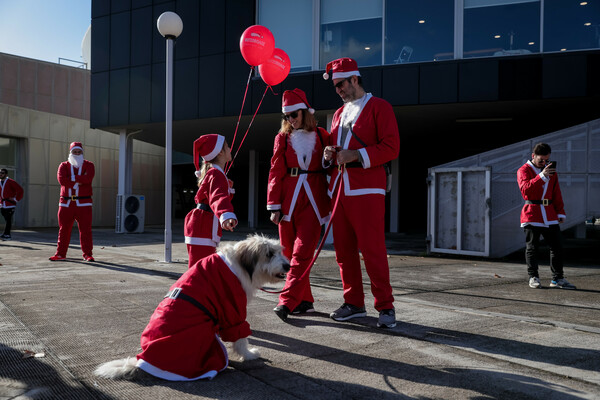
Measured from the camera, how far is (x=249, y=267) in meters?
2.98

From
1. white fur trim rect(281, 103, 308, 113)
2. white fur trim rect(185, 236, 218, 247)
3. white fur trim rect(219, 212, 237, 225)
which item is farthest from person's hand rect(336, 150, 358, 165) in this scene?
white fur trim rect(185, 236, 218, 247)

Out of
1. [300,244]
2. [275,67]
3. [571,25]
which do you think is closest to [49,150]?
[275,67]

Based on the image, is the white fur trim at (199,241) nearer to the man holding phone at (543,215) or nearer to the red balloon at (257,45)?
the red balloon at (257,45)

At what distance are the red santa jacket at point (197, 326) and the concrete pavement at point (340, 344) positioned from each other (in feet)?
0.35

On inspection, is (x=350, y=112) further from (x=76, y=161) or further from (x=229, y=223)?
(x=76, y=161)

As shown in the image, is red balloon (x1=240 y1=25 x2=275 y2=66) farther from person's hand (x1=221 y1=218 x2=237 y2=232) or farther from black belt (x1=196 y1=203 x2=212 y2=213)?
person's hand (x1=221 y1=218 x2=237 y2=232)

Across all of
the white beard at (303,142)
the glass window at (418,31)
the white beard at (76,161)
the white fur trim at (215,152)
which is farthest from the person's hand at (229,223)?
the glass window at (418,31)

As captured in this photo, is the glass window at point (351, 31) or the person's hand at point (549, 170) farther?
the glass window at point (351, 31)

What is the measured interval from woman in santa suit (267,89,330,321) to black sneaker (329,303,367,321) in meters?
0.35

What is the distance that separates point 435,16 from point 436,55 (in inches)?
44.3

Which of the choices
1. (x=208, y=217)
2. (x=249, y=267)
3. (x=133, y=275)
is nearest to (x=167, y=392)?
(x=249, y=267)

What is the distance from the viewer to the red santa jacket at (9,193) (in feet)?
45.5

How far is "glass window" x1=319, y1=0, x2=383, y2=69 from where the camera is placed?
1409cm

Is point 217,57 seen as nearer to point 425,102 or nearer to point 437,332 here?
point 425,102
